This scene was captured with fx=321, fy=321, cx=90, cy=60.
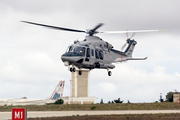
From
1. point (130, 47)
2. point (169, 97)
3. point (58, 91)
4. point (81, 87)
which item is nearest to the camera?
point (130, 47)

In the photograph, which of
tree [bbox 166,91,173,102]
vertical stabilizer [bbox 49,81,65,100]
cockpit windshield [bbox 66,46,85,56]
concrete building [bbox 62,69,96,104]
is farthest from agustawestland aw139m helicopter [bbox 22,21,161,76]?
concrete building [bbox 62,69,96,104]

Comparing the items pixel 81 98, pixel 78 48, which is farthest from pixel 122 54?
pixel 81 98

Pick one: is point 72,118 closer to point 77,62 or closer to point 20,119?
point 77,62

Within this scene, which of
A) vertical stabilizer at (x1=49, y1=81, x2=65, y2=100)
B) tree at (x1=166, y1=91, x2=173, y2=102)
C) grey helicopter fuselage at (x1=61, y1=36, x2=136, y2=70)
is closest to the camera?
grey helicopter fuselage at (x1=61, y1=36, x2=136, y2=70)

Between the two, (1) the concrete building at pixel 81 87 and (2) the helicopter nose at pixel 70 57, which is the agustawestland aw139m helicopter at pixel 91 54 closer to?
(2) the helicopter nose at pixel 70 57

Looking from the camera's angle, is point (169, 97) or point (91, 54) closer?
point (91, 54)

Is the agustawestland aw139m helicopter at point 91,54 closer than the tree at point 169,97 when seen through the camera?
Yes

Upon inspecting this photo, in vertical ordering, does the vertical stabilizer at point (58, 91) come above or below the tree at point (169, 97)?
above

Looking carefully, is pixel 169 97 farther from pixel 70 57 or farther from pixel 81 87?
pixel 70 57

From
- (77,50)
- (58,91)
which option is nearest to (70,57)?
(77,50)

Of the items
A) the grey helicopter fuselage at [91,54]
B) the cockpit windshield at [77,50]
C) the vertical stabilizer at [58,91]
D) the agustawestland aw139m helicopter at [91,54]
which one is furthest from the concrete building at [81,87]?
the cockpit windshield at [77,50]

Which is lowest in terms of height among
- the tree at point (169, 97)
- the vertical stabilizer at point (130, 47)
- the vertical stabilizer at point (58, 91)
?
the tree at point (169, 97)

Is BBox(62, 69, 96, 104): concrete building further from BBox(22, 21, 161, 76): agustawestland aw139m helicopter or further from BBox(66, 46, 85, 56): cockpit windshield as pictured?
BBox(66, 46, 85, 56): cockpit windshield

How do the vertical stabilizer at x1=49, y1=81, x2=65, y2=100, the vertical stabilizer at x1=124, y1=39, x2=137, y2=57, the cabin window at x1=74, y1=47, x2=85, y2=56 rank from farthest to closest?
1. the vertical stabilizer at x1=49, y1=81, x2=65, y2=100
2. the vertical stabilizer at x1=124, y1=39, x2=137, y2=57
3. the cabin window at x1=74, y1=47, x2=85, y2=56
